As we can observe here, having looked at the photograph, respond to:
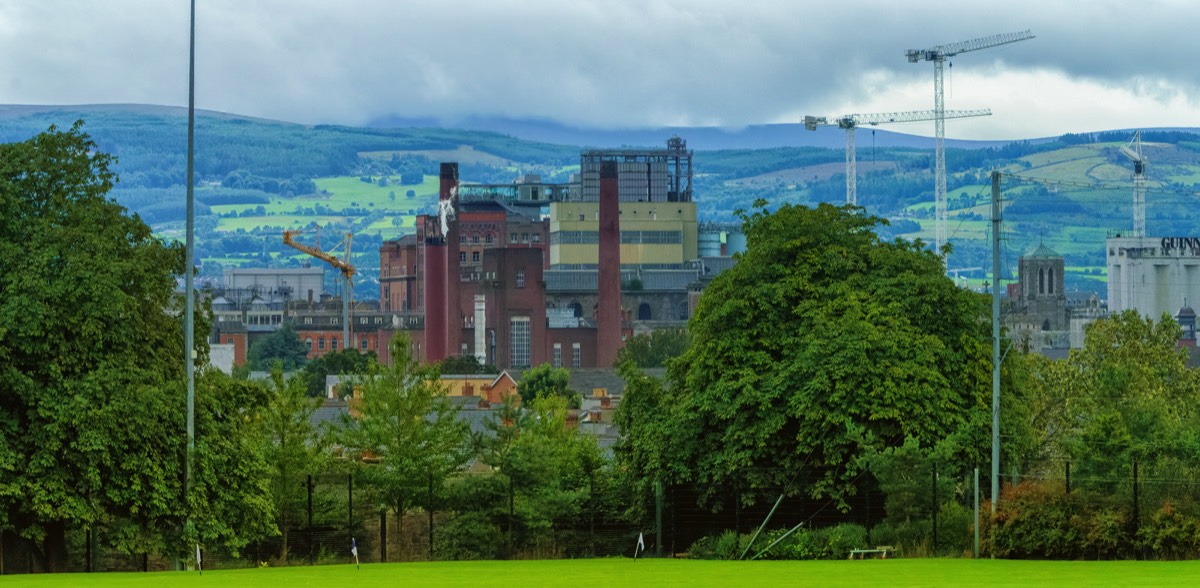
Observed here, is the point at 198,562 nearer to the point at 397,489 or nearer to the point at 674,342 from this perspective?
the point at 397,489

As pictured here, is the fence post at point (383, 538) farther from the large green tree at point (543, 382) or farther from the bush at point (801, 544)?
the large green tree at point (543, 382)

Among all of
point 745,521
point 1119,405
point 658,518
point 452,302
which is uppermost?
point 452,302

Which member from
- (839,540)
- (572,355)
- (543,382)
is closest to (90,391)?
(839,540)

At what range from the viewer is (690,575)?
3262cm

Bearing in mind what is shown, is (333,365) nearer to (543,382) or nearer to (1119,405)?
→ (543,382)

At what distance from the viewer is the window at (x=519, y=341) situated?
631 ft

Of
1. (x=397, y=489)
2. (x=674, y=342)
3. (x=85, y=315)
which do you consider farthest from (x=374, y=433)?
(x=674, y=342)

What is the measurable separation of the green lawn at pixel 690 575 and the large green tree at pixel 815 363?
23.6ft

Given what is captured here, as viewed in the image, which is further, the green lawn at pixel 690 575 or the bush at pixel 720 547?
the bush at pixel 720 547

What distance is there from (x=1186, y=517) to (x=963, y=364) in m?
9.98

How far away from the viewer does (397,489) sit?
45.2m

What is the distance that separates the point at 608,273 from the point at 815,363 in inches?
5323

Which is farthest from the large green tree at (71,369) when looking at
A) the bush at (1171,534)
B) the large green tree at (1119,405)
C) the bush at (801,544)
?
the large green tree at (1119,405)

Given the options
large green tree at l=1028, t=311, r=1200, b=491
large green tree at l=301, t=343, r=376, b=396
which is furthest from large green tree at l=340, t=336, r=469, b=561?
large green tree at l=301, t=343, r=376, b=396
